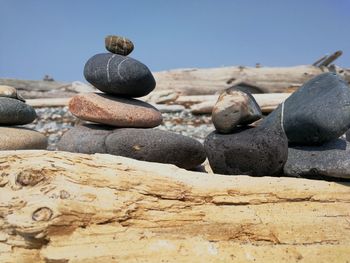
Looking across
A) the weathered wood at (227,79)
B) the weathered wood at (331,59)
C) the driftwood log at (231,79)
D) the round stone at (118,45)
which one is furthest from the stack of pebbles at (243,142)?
the weathered wood at (331,59)

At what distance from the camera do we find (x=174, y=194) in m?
2.75

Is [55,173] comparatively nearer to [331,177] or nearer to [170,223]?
[170,223]

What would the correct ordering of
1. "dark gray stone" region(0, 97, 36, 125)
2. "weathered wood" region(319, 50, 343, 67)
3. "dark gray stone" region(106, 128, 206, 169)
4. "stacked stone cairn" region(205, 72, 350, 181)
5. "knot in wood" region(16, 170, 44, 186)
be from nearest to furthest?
"knot in wood" region(16, 170, 44, 186) < "stacked stone cairn" region(205, 72, 350, 181) < "dark gray stone" region(106, 128, 206, 169) < "dark gray stone" region(0, 97, 36, 125) < "weathered wood" region(319, 50, 343, 67)

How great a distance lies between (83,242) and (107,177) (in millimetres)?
585

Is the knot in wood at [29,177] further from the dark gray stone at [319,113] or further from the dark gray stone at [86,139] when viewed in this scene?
the dark gray stone at [319,113]

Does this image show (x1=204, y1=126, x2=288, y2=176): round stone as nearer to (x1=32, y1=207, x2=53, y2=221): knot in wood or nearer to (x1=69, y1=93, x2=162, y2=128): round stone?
(x1=69, y1=93, x2=162, y2=128): round stone

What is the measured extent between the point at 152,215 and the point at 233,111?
1534mm

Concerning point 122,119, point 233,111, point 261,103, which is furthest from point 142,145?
point 261,103

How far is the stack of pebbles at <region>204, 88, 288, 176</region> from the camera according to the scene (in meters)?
3.55

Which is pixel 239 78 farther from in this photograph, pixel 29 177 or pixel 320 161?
pixel 29 177

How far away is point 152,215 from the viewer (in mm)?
2551

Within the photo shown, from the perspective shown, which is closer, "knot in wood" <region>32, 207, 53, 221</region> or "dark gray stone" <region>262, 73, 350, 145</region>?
"knot in wood" <region>32, 207, 53, 221</region>

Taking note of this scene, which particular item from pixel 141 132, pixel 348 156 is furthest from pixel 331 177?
pixel 141 132

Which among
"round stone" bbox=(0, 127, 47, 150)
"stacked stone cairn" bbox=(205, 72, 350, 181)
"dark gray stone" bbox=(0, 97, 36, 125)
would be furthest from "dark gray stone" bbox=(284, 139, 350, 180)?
"dark gray stone" bbox=(0, 97, 36, 125)
